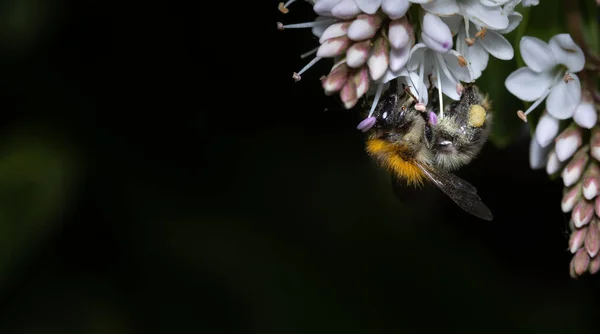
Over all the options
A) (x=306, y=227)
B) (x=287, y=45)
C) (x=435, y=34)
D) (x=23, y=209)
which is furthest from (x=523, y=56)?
(x=23, y=209)

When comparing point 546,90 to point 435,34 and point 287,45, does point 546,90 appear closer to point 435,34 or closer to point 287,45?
point 435,34

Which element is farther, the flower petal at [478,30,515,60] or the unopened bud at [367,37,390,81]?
the flower petal at [478,30,515,60]

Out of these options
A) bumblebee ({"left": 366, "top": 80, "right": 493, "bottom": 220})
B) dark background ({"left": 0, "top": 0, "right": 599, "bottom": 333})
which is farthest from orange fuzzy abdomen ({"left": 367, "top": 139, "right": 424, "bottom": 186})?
dark background ({"left": 0, "top": 0, "right": 599, "bottom": 333})

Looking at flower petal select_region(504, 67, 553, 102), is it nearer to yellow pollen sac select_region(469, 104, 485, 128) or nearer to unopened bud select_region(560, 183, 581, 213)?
yellow pollen sac select_region(469, 104, 485, 128)

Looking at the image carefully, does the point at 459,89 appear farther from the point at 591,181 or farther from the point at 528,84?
the point at 591,181

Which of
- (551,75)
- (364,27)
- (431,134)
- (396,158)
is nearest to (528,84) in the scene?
(551,75)

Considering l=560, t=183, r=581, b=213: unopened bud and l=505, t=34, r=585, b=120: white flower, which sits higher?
l=505, t=34, r=585, b=120: white flower
